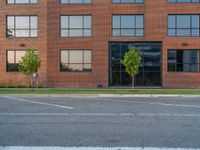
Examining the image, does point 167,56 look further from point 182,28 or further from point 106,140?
point 106,140

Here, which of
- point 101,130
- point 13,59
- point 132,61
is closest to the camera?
point 101,130

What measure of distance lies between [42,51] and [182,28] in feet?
47.4

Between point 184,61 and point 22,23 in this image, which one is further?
point 22,23

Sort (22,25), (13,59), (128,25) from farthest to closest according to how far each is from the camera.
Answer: (13,59) < (22,25) < (128,25)

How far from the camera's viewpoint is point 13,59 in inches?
1475

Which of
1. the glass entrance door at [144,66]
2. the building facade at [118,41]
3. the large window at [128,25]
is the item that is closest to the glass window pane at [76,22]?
the building facade at [118,41]

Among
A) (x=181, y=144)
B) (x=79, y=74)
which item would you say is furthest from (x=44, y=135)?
(x=79, y=74)

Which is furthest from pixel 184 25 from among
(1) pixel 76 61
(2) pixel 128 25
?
(1) pixel 76 61

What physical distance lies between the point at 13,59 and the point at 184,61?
1765 centimetres

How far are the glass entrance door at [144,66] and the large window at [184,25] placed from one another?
2064 millimetres

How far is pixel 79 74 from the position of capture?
116ft

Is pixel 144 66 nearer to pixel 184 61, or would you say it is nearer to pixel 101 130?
pixel 184 61

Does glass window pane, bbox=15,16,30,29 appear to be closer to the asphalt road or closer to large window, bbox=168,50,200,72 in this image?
large window, bbox=168,50,200,72

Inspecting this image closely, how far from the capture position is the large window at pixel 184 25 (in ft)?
114
